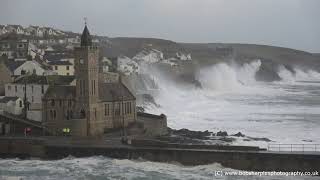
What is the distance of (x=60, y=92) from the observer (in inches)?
1737

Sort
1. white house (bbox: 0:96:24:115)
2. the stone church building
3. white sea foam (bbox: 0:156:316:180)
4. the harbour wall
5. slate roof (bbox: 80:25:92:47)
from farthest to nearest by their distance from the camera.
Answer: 1. white house (bbox: 0:96:24:115)
2. slate roof (bbox: 80:25:92:47)
3. the stone church building
4. the harbour wall
5. white sea foam (bbox: 0:156:316:180)

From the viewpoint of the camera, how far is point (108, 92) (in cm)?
4538

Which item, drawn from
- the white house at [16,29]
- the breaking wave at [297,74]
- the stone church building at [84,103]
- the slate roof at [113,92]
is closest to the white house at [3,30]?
the white house at [16,29]

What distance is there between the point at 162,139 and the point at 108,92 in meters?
5.99

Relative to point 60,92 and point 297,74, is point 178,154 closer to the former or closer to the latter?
point 60,92

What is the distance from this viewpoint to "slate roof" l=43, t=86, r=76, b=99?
4376 centimetres

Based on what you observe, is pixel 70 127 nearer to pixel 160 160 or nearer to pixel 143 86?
pixel 160 160

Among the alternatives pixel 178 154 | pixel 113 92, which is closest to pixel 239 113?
pixel 113 92

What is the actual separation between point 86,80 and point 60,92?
275cm

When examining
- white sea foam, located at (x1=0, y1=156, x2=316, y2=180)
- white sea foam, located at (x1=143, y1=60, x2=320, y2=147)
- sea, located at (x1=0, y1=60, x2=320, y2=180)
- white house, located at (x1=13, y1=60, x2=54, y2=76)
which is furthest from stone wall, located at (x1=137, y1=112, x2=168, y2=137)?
white house, located at (x1=13, y1=60, x2=54, y2=76)

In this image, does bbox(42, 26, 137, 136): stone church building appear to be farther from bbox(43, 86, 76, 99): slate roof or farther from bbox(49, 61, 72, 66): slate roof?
bbox(49, 61, 72, 66): slate roof

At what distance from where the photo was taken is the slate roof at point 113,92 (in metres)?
44.5

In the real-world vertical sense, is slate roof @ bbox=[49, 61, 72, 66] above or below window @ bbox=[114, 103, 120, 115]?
above

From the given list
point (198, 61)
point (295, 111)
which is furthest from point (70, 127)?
point (198, 61)
